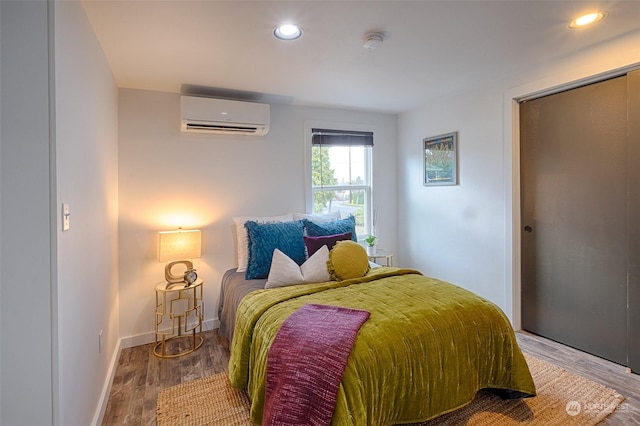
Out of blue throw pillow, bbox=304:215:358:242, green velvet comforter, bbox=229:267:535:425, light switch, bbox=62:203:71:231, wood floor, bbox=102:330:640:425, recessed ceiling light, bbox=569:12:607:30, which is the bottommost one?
wood floor, bbox=102:330:640:425

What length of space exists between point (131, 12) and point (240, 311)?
1.84 m

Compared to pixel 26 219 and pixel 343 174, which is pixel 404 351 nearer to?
pixel 26 219

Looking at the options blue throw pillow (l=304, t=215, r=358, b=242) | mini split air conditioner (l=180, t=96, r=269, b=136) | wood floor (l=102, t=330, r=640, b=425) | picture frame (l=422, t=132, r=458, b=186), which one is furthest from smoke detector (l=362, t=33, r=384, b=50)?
wood floor (l=102, t=330, r=640, b=425)

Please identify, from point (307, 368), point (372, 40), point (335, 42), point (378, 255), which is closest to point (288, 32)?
point (335, 42)

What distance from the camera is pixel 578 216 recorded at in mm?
2535

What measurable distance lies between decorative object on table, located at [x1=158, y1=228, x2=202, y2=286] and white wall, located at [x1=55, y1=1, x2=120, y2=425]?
394mm

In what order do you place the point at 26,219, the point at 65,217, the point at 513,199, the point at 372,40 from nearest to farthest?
the point at 26,219 < the point at 65,217 < the point at 372,40 < the point at 513,199

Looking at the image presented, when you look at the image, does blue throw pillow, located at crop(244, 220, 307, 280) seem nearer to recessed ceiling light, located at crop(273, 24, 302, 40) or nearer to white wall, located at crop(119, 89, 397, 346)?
white wall, located at crop(119, 89, 397, 346)

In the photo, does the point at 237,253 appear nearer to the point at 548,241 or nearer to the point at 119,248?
the point at 119,248

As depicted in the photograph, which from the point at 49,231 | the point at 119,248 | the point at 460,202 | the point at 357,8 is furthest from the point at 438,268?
the point at 49,231

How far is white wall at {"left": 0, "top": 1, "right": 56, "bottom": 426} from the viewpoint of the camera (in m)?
1.14

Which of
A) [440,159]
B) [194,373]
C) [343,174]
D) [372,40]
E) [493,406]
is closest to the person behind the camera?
[493,406]

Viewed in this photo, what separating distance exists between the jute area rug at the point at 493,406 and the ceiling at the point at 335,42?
2269mm

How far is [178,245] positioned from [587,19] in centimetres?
326
